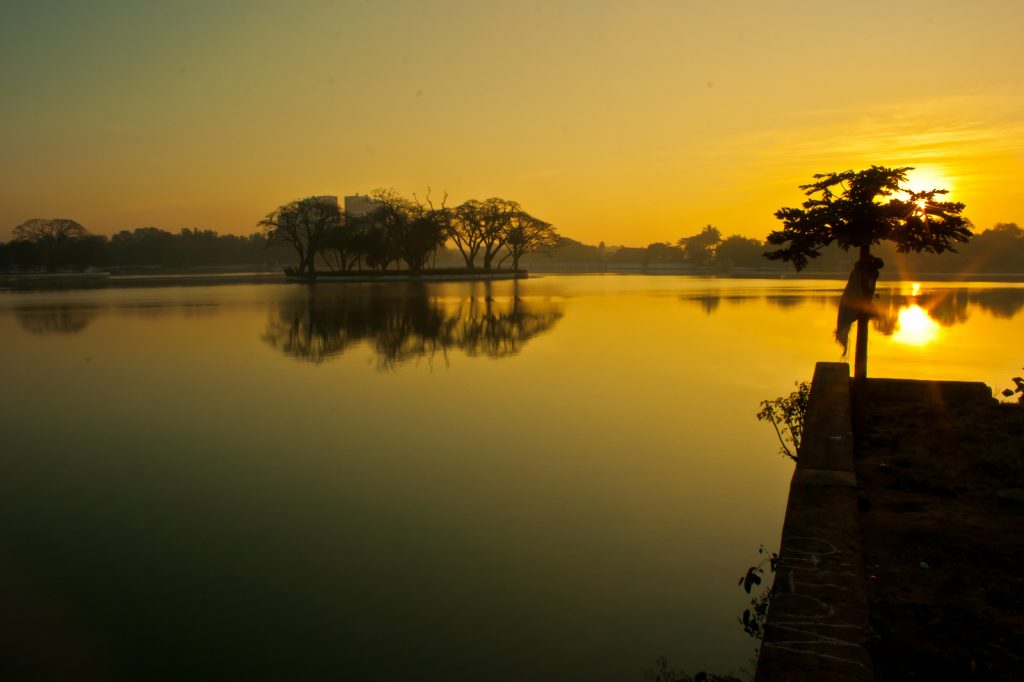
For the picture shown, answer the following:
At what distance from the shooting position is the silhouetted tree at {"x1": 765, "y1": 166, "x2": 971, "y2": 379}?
31.0 feet

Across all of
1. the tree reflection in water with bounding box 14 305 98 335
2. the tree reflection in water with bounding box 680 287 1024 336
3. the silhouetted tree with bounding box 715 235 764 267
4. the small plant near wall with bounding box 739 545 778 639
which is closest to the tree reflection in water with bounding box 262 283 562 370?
the tree reflection in water with bounding box 14 305 98 335

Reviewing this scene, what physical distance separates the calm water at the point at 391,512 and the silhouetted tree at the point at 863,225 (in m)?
2.18

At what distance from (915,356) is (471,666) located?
17.2 metres

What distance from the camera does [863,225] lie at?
955cm

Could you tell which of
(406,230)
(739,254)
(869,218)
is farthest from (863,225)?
(739,254)

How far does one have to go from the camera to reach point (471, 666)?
5.12 metres

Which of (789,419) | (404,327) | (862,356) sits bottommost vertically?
(789,419)

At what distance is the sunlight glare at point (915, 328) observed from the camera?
22.8 meters

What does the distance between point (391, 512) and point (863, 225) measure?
6.40 metres

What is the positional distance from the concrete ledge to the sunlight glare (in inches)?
689

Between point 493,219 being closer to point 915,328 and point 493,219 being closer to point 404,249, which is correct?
point 404,249

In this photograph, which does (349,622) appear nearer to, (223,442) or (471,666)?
(471,666)

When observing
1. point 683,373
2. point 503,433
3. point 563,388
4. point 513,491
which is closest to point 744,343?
point 683,373

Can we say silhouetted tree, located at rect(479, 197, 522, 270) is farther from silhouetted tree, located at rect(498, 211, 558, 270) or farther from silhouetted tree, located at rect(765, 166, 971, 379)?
silhouetted tree, located at rect(765, 166, 971, 379)
